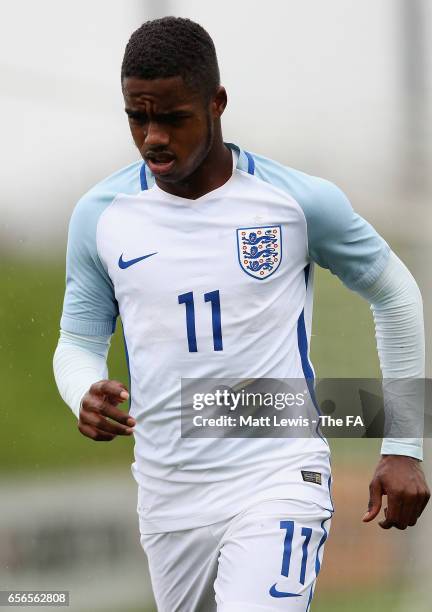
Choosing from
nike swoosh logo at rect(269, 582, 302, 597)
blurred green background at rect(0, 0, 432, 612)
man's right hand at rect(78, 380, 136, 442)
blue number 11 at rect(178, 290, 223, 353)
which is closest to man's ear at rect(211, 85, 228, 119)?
blue number 11 at rect(178, 290, 223, 353)

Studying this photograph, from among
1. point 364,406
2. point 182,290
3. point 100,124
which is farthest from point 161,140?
point 100,124

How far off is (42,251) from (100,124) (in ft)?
1.61

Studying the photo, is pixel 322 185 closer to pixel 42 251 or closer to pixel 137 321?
pixel 137 321

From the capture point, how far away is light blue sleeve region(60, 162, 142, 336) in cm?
281

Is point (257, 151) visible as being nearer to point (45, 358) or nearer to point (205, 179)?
point (45, 358)

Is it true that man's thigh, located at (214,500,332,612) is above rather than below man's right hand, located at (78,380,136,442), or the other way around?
below

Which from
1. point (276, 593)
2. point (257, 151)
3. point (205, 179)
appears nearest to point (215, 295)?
point (205, 179)

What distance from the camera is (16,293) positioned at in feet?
15.4

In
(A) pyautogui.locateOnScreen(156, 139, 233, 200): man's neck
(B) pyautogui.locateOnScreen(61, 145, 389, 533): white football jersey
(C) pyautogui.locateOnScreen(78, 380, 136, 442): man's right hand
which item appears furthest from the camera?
(A) pyautogui.locateOnScreen(156, 139, 233, 200): man's neck

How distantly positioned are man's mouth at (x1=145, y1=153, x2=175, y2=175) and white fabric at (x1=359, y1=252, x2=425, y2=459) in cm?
54

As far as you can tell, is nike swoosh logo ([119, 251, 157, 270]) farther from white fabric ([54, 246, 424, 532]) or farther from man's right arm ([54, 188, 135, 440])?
white fabric ([54, 246, 424, 532])

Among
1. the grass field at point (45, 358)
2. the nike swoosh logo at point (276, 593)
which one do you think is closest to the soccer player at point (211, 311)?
the nike swoosh logo at point (276, 593)

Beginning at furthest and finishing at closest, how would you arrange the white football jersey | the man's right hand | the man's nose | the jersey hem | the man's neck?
the jersey hem, the man's neck, the white football jersey, the man's nose, the man's right hand

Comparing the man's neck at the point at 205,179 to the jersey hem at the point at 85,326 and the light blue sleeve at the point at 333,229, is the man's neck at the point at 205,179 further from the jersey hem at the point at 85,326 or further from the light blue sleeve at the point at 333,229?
the jersey hem at the point at 85,326
